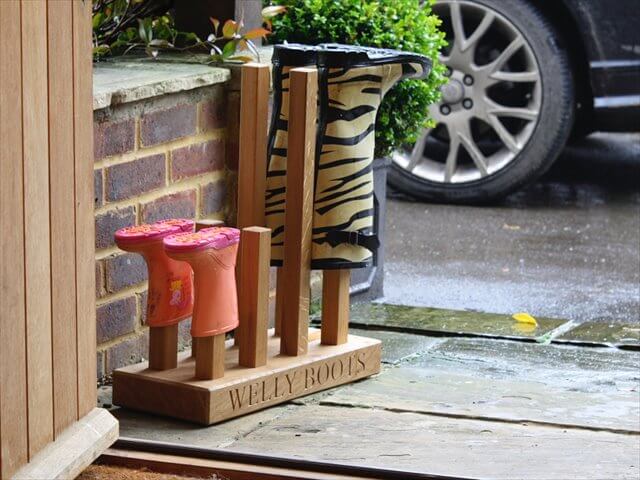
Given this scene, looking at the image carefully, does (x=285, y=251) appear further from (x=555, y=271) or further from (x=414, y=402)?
(x=555, y=271)

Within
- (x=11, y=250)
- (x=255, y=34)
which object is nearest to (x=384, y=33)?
(x=255, y=34)

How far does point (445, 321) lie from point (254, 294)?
139 centimetres

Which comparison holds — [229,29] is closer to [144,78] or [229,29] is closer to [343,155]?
[144,78]

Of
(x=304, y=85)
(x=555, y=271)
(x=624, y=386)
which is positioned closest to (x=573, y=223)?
(x=555, y=271)

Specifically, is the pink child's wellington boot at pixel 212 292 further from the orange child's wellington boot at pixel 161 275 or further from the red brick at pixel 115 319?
the red brick at pixel 115 319

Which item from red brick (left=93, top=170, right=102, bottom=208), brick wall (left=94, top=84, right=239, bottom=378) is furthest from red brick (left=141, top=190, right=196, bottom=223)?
red brick (left=93, top=170, right=102, bottom=208)

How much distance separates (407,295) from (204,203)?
150 centimetres

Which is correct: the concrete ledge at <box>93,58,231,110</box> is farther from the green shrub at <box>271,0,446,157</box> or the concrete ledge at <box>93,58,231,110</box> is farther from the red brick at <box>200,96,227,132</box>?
the green shrub at <box>271,0,446,157</box>

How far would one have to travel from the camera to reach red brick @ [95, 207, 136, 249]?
376 cm

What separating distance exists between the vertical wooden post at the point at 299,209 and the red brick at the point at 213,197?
555 millimetres

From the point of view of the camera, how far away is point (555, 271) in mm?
5938

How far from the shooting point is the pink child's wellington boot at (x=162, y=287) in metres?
3.51

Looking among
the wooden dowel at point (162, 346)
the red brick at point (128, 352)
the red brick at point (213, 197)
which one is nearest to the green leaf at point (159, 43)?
the red brick at point (213, 197)

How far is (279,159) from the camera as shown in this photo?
3867 mm
